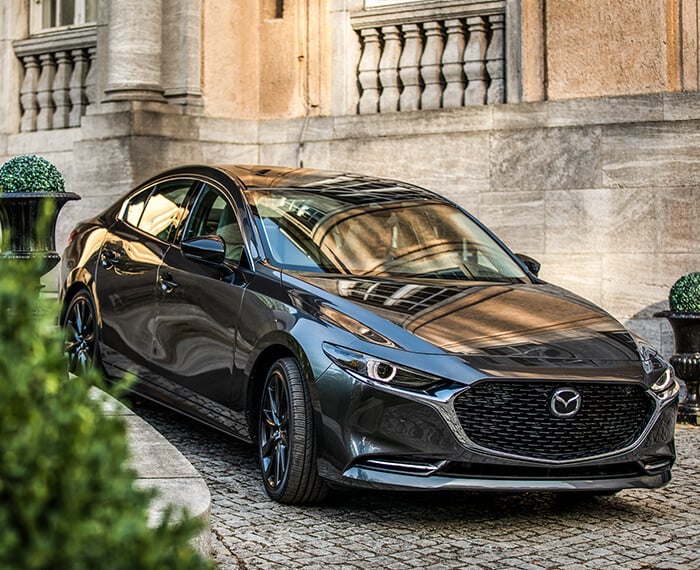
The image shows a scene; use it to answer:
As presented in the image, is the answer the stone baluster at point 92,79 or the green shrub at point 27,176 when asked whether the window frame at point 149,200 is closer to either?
the green shrub at point 27,176

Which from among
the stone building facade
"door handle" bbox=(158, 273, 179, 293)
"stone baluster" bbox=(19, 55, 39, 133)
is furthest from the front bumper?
"stone baluster" bbox=(19, 55, 39, 133)

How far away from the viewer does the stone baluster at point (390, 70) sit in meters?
13.0

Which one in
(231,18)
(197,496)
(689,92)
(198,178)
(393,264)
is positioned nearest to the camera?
(197,496)

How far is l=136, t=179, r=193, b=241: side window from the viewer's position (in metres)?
7.35

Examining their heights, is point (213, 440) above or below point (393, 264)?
below

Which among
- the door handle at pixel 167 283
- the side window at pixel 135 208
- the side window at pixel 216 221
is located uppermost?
the side window at pixel 135 208

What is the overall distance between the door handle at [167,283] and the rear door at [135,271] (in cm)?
7

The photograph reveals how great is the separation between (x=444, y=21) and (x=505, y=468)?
27.1 feet

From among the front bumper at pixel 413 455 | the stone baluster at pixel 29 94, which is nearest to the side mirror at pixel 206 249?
the front bumper at pixel 413 455

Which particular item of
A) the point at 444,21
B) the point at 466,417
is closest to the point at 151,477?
the point at 466,417

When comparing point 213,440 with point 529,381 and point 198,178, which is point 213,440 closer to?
point 198,178

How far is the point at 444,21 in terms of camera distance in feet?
41.7

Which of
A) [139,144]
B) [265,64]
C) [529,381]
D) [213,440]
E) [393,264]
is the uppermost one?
[265,64]

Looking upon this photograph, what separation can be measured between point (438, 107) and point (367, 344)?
7.58m
